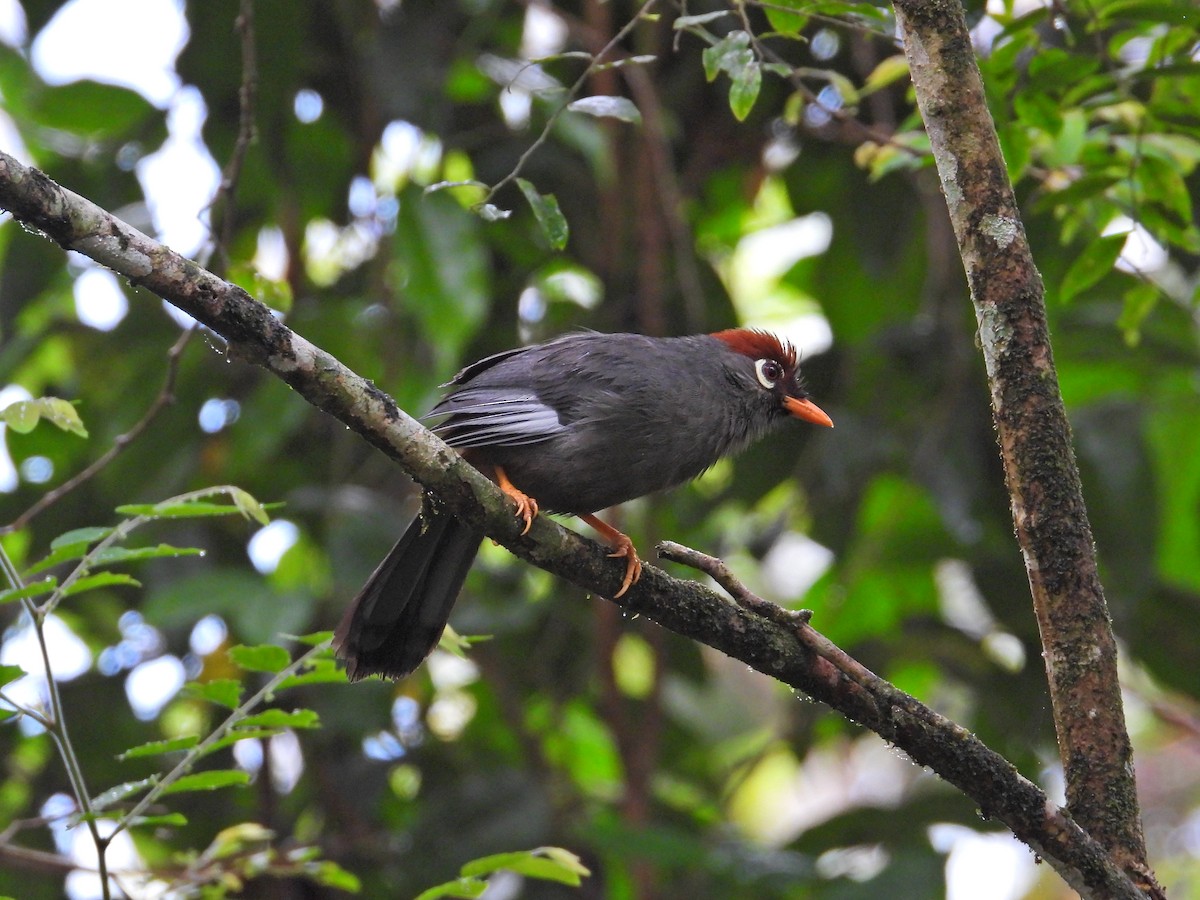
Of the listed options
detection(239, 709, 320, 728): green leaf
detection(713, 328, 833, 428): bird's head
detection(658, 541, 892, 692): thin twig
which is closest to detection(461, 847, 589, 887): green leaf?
detection(239, 709, 320, 728): green leaf

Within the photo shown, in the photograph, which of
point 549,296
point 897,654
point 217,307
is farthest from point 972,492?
point 217,307

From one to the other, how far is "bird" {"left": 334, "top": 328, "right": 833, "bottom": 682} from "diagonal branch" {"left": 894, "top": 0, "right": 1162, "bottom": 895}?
998mm

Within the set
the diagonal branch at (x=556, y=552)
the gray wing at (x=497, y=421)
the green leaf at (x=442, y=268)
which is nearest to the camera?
the diagonal branch at (x=556, y=552)

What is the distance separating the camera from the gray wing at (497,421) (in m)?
3.35

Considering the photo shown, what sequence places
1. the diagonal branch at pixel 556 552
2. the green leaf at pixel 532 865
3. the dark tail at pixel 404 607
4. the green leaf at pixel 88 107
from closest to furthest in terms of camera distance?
the diagonal branch at pixel 556 552
the green leaf at pixel 532 865
the dark tail at pixel 404 607
the green leaf at pixel 88 107

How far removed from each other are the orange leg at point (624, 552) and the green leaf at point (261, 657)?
0.71 m

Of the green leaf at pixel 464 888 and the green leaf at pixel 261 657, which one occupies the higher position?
the green leaf at pixel 261 657

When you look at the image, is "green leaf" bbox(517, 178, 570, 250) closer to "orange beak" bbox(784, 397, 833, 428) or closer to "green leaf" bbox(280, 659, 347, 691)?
"green leaf" bbox(280, 659, 347, 691)

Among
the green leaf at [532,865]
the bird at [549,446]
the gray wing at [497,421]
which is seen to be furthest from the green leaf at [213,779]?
the gray wing at [497,421]

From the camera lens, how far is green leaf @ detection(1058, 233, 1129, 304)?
297cm

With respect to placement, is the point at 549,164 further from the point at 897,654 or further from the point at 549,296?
Answer: the point at 897,654

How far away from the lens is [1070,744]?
2391mm

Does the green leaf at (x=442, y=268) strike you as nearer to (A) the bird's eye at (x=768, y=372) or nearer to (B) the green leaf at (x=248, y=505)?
(A) the bird's eye at (x=768, y=372)

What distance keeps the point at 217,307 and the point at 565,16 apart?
378 centimetres
